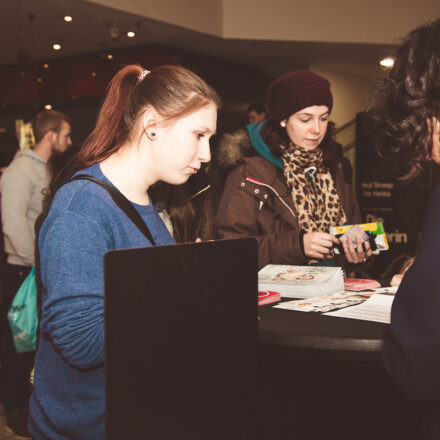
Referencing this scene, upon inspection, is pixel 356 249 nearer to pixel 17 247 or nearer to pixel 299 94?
pixel 299 94

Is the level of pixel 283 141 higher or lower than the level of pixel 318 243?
higher

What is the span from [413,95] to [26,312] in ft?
6.70


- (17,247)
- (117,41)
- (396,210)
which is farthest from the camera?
(117,41)

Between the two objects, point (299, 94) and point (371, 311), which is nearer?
point (371, 311)

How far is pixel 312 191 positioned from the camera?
2.52 meters

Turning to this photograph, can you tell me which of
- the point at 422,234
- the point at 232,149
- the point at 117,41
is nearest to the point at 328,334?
the point at 422,234

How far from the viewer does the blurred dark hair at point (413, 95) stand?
1145 mm

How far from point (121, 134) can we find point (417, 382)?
874mm

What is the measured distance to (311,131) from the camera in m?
2.46

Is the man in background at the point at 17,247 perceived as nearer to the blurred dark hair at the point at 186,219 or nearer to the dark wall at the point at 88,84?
the blurred dark hair at the point at 186,219

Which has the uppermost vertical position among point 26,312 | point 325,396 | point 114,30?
point 114,30

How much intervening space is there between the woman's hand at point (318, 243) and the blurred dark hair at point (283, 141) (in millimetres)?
497

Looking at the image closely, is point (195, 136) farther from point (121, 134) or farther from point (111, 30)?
point (111, 30)

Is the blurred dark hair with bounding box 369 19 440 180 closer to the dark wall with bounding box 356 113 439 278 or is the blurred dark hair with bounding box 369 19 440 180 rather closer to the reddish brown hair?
the reddish brown hair
